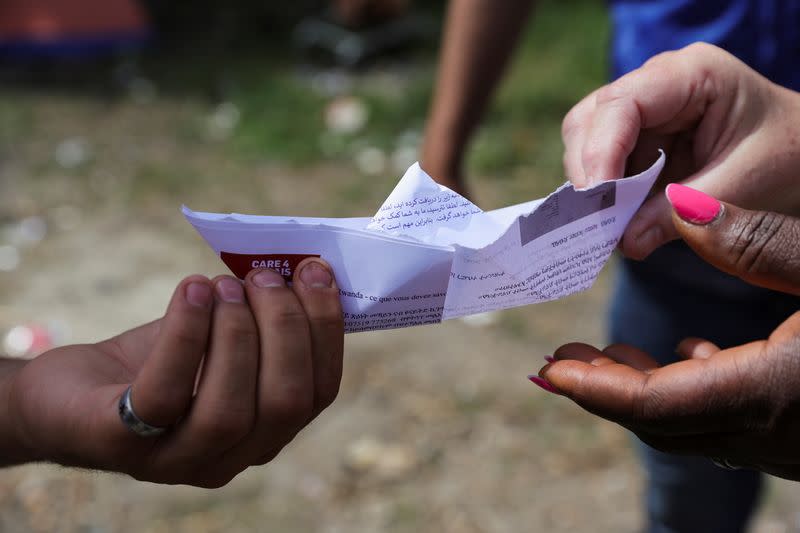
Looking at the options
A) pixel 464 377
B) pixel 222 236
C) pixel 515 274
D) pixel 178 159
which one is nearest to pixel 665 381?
pixel 515 274

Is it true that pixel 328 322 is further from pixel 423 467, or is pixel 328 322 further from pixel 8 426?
pixel 423 467

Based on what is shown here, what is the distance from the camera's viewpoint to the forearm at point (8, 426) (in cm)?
101

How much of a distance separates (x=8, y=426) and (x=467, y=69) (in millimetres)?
1059

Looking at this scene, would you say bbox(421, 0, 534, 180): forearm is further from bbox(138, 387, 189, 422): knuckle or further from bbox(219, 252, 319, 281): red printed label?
bbox(138, 387, 189, 422): knuckle

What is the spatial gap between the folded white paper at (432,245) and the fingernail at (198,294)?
5 cm

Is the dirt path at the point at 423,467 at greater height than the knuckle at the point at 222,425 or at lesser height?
lesser

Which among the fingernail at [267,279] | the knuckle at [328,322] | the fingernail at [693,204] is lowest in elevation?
the knuckle at [328,322]

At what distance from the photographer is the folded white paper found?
89 centimetres

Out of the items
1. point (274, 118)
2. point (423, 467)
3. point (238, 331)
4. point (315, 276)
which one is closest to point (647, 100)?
point (315, 276)

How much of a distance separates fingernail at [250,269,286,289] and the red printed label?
1 cm

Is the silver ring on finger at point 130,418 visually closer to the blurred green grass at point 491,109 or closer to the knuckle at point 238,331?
the knuckle at point 238,331

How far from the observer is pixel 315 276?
90cm

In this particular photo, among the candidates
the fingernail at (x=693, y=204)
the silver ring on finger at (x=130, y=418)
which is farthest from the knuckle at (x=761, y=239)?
the silver ring on finger at (x=130, y=418)

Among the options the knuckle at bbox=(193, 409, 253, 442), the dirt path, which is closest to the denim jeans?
the dirt path
